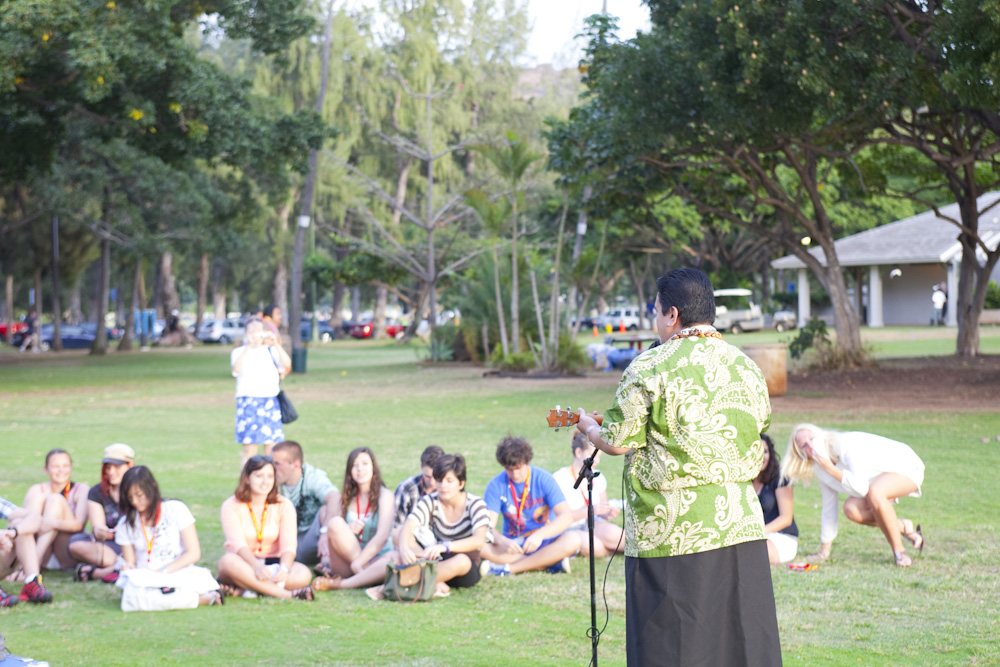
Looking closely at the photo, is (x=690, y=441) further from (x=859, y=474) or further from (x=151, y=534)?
(x=151, y=534)

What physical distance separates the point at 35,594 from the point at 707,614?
15.6ft

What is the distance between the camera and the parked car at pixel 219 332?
54094mm

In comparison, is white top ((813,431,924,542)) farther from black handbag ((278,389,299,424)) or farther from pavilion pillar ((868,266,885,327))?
pavilion pillar ((868,266,885,327))

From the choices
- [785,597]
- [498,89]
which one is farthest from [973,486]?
[498,89]

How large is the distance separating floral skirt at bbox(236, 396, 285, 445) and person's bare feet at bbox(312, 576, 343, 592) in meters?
2.94

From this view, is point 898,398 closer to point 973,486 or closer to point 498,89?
point 973,486

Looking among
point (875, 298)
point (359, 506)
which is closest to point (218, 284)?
point (875, 298)

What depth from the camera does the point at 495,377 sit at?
971 inches

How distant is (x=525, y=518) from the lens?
730 cm

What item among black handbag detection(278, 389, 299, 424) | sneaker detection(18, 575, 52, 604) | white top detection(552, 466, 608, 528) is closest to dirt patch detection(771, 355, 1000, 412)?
black handbag detection(278, 389, 299, 424)

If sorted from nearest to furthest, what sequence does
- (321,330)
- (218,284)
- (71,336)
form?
(71,336)
(321,330)
(218,284)

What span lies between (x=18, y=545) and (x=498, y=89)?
46.5 m

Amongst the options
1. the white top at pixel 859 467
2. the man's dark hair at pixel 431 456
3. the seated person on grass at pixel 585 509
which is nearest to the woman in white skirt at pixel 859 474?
the white top at pixel 859 467

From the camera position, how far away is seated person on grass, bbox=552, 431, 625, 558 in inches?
289
